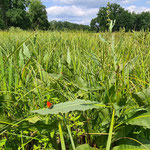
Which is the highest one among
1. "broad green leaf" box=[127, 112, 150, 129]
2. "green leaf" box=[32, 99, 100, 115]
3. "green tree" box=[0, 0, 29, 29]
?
"green tree" box=[0, 0, 29, 29]

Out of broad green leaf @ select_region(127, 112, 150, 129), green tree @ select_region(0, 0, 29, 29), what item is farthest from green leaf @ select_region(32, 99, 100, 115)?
green tree @ select_region(0, 0, 29, 29)

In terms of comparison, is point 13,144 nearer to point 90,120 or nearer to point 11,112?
point 11,112

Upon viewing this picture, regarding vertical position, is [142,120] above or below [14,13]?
below

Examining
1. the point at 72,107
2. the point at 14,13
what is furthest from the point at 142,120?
the point at 14,13

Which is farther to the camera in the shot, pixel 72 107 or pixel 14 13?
pixel 14 13

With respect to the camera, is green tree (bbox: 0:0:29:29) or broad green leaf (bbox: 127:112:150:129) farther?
green tree (bbox: 0:0:29:29)

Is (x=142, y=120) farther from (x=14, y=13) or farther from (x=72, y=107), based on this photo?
(x=14, y=13)

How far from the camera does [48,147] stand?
688mm

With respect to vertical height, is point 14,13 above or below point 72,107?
above

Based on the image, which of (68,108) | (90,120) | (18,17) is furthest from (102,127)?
(18,17)

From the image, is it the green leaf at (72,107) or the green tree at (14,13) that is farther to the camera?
the green tree at (14,13)

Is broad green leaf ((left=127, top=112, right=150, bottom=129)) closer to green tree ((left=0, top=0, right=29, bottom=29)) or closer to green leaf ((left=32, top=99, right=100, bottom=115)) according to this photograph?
green leaf ((left=32, top=99, right=100, bottom=115))

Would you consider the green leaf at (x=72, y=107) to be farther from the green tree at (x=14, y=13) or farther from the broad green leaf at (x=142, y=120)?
the green tree at (x=14, y=13)

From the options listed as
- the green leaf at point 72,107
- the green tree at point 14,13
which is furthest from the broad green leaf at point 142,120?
the green tree at point 14,13
